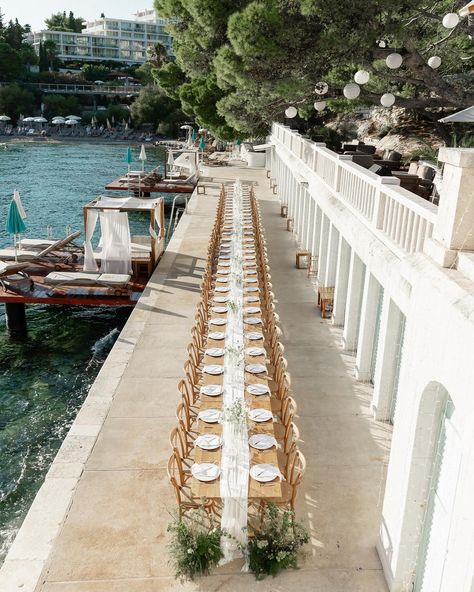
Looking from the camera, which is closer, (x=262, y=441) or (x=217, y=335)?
(x=262, y=441)

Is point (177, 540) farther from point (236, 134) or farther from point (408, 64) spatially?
point (236, 134)

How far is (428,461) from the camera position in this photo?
18.9 ft

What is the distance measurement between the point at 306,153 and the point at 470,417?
54.3 feet

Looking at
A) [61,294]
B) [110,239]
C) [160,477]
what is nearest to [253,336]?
[160,477]

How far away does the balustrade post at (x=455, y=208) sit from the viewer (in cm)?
→ 506

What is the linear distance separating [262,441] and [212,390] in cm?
147

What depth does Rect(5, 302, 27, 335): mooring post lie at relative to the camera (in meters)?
17.6

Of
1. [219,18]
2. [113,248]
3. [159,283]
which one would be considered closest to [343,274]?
[159,283]

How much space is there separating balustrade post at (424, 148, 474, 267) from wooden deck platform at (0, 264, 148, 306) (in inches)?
495

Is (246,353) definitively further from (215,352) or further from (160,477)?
(160,477)

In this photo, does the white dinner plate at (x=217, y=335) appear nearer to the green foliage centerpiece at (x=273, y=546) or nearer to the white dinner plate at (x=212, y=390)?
the white dinner plate at (x=212, y=390)

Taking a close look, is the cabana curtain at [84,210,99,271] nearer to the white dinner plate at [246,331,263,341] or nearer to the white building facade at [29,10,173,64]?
the white dinner plate at [246,331,263,341]

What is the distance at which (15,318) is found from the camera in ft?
58.0

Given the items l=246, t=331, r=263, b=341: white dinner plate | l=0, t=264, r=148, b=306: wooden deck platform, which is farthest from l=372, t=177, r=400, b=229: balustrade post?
l=0, t=264, r=148, b=306: wooden deck platform
